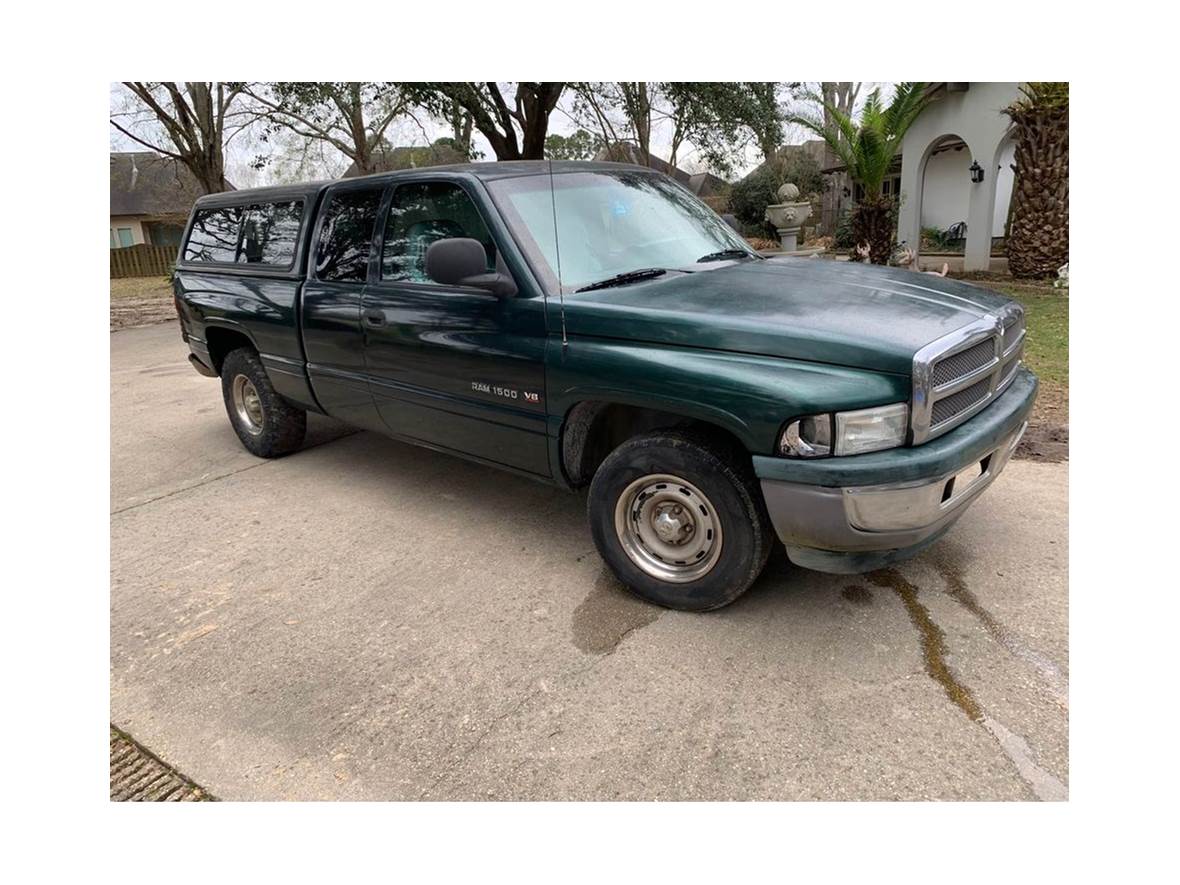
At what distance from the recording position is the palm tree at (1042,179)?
12.0 metres

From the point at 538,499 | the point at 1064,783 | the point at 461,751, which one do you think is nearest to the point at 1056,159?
the point at 538,499

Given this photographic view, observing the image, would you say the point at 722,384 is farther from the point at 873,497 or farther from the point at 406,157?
the point at 406,157

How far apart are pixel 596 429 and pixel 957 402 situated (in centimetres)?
153

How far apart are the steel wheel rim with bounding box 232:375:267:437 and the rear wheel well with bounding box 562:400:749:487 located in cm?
318

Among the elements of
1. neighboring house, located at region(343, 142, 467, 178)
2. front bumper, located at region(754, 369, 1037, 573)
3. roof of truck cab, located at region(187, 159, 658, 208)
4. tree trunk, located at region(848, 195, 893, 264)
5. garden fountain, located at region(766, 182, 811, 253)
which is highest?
neighboring house, located at region(343, 142, 467, 178)

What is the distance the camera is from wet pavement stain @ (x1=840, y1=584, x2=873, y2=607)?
326 cm

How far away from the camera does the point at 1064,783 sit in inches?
89.7

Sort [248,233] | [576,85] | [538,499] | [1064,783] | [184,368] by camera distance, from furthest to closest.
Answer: [576,85], [184,368], [248,233], [538,499], [1064,783]

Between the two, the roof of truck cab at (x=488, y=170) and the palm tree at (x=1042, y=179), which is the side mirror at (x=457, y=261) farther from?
the palm tree at (x=1042, y=179)

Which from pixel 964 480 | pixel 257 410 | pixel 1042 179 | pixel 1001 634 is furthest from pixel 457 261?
pixel 1042 179

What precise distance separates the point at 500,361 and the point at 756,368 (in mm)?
1332

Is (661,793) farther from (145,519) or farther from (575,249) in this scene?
(145,519)

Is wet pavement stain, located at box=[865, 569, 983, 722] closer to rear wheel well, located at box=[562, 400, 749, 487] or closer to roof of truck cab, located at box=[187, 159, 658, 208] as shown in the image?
rear wheel well, located at box=[562, 400, 749, 487]

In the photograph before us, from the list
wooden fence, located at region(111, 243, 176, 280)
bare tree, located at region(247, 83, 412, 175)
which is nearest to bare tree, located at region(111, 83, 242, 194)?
bare tree, located at region(247, 83, 412, 175)
